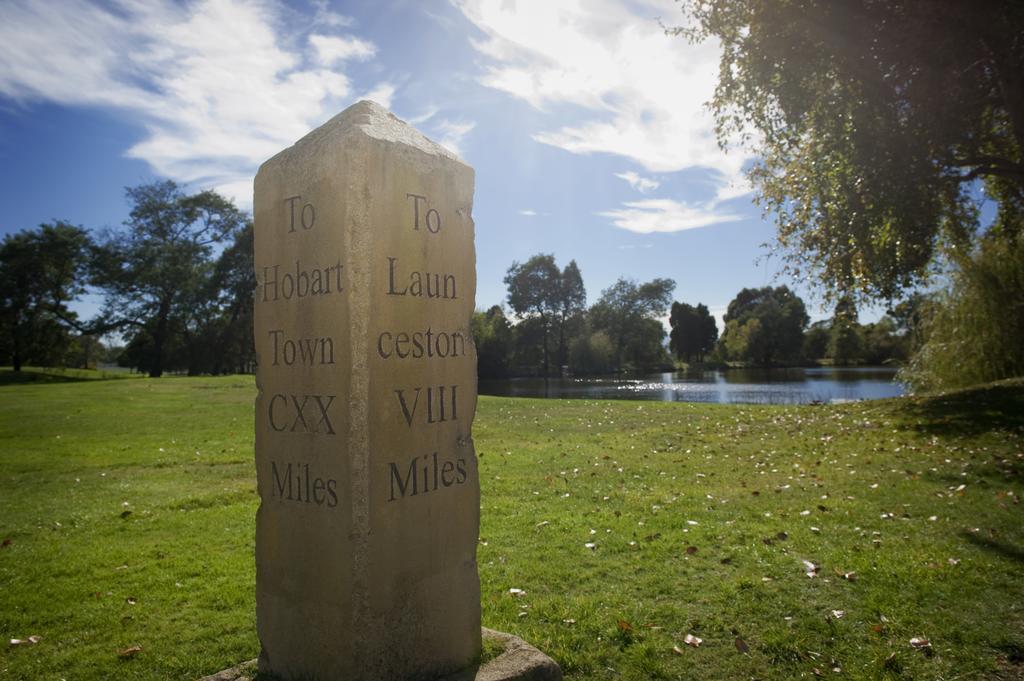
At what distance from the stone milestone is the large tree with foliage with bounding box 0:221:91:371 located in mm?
51362

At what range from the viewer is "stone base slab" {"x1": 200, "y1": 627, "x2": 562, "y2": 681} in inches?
142

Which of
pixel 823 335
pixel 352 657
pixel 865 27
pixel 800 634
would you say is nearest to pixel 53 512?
pixel 352 657

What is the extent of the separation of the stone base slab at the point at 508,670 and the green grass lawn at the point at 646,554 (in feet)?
1.10

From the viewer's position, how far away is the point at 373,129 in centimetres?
361

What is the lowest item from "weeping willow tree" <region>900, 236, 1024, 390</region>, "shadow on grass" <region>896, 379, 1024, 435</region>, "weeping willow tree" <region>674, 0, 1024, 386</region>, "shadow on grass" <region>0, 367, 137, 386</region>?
"shadow on grass" <region>896, 379, 1024, 435</region>

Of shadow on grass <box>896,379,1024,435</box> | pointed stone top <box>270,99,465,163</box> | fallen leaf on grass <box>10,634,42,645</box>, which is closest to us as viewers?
pointed stone top <box>270,99,465,163</box>

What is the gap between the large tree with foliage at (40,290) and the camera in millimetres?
43312

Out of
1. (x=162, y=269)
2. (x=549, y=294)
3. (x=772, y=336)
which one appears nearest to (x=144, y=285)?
(x=162, y=269)

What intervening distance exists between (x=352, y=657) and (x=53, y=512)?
681cm

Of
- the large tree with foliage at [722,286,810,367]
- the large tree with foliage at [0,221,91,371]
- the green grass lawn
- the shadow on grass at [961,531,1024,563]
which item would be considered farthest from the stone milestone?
the large tree with foliage at [722,286,810,367]

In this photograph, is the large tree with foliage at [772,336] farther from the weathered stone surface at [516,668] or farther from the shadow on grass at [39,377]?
the weathered stone surface at [516,668]

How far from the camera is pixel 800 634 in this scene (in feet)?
14.5

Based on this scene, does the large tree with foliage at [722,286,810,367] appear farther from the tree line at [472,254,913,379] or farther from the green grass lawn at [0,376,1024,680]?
the green grass lawn at [0,376,1024,680]

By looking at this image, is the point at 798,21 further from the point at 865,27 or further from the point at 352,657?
the point at 352,657
